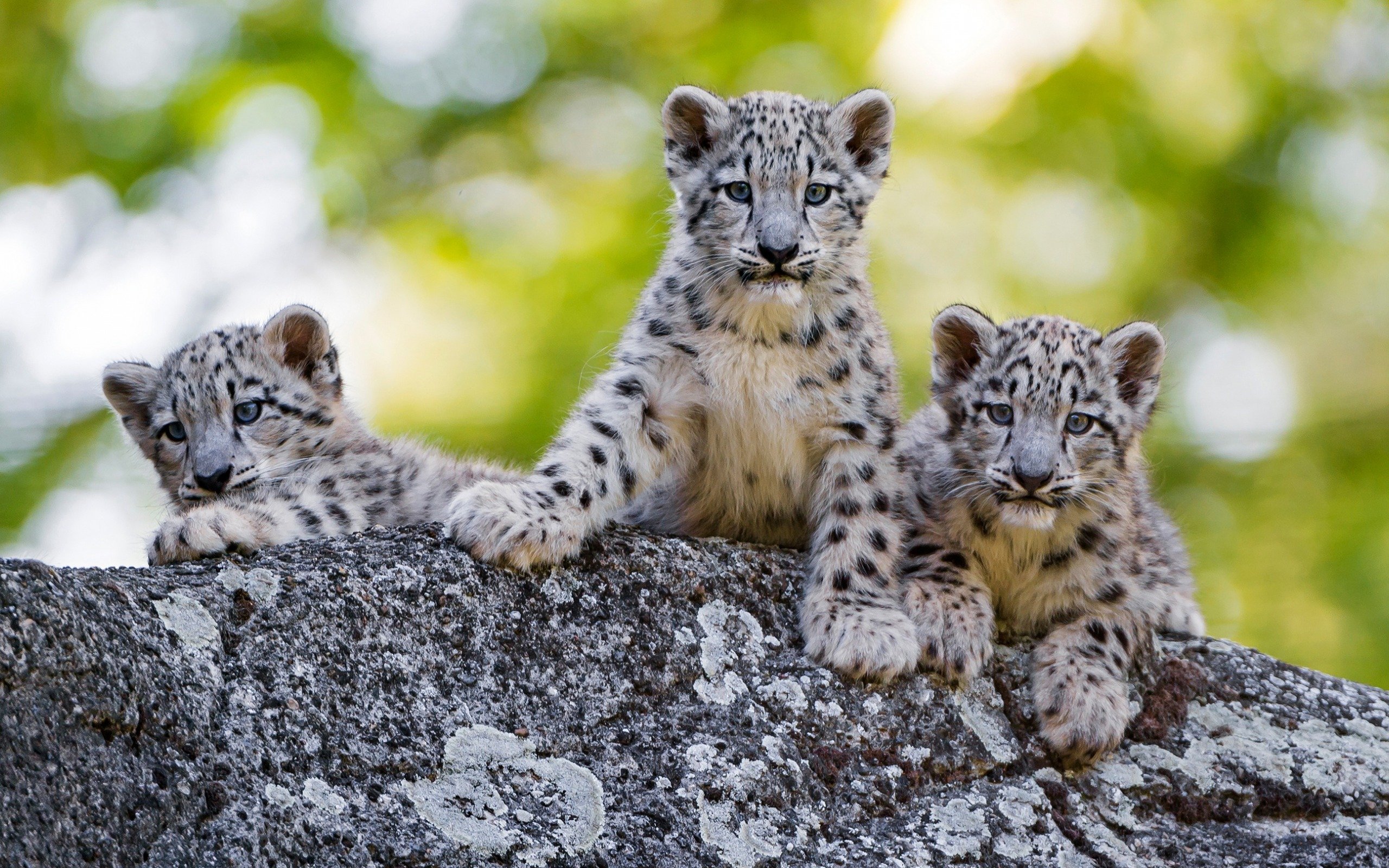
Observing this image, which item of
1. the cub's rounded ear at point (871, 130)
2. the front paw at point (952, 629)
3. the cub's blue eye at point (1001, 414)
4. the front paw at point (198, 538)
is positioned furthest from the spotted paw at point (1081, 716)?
the front paw at point (198, 538)

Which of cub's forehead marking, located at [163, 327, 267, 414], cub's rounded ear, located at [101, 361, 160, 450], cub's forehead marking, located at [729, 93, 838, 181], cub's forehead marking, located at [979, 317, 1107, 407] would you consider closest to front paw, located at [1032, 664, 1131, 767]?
cub's forehead marking, located at [979, 317, 1107, 407]

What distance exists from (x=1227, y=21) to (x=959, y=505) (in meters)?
8.46

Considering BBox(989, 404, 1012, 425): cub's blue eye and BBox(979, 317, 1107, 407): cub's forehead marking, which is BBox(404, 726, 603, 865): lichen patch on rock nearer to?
BBox(989, 404, 1012, 425): cub's blue eye

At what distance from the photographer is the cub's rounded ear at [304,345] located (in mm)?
8438

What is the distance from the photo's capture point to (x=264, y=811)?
463 centimetres

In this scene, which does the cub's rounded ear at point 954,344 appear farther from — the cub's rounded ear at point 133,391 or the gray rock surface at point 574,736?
the cub's rounded ear at point 133,391

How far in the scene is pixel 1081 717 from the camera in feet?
21.3

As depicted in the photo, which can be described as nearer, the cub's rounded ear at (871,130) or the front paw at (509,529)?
the front paw at (509,529)

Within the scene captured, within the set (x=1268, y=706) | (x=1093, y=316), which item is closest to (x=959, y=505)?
(x=1268, y=706)

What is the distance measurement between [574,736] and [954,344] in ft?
11.6

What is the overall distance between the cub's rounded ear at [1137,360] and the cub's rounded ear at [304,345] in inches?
180

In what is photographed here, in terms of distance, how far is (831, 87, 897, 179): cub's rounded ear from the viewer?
27.3 feet

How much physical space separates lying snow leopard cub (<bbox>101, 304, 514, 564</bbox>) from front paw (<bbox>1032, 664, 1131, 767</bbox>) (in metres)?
3.30

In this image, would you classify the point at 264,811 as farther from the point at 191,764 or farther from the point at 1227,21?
the point at 1227,21
